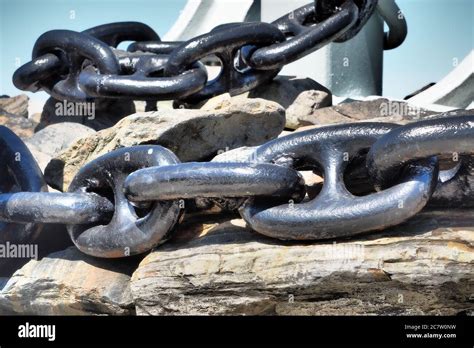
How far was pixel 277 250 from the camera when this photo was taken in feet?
5.81

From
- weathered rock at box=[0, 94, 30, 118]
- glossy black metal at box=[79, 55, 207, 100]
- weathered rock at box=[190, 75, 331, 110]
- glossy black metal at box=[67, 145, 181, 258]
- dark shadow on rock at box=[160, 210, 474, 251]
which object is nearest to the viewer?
A: dark shadow on rock at box=[160, 210, 474, 251]

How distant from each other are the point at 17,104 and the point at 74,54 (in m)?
0.83

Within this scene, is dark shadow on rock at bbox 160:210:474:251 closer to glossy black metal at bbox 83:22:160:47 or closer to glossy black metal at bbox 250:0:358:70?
glossy black metal at bbox 250:0:358:70

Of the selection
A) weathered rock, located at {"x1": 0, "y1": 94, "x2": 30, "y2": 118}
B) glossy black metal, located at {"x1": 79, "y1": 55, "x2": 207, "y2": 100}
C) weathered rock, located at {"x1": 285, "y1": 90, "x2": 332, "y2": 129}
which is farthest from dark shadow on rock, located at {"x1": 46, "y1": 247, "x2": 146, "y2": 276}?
weathered rock, located at {"x1": 0, "y1": 94, "x2": 30, "y2": 118}

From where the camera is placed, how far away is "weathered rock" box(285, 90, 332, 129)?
2.70 m

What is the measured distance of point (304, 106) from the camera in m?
2.76

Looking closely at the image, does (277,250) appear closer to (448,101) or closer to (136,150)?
(136,150)

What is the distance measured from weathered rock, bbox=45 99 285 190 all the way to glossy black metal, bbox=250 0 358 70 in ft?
0.91

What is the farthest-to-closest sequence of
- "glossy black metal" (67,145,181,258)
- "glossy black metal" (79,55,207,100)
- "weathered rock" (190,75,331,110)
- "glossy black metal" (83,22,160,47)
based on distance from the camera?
"glossy black metal" (83,22,160,47), "weathered rock" (190,75,331,110), "glossy black metal" (79,55,207,100), "glossy black metal" (67,145,181,258)

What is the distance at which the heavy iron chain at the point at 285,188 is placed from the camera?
66.0 inches

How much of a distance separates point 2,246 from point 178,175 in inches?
26.2

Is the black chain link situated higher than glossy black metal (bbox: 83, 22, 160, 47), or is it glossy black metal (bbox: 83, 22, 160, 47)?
glossy black metal (bbox: 83, 22, 160, 47)

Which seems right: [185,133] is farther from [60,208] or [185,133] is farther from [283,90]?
[283,90]

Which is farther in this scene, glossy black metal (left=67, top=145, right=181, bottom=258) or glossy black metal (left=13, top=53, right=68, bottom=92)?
glossy black metal (left=13, top=53, right=68, bottom=92)
